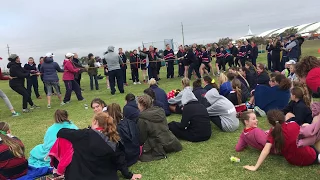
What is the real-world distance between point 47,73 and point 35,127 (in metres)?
3.14

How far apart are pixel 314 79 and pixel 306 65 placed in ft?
0.90

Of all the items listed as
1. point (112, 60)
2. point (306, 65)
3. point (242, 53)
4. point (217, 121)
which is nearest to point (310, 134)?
point (306, 65)

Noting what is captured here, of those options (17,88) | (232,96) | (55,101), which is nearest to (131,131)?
(232,96)

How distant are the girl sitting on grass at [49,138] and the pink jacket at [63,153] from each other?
1061mm

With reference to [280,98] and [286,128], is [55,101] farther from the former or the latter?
[286,128]

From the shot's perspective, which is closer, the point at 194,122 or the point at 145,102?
the point at 145,102

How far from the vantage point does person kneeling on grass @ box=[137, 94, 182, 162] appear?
4.97 meters

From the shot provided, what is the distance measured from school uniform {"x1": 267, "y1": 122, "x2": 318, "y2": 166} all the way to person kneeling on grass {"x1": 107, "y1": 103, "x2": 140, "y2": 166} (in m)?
2.16

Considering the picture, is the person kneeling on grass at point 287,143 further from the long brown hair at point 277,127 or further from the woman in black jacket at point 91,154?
the woman in black jacket at point 91,154

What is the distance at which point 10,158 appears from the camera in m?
4.18

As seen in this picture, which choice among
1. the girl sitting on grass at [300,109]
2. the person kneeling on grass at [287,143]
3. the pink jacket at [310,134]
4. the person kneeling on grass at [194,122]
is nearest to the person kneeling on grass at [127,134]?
the person kneeling on grass at [194,122]

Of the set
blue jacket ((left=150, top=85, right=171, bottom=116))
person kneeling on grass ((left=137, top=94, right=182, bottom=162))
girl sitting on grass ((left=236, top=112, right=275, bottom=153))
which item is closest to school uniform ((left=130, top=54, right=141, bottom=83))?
blue jacket ((left=150, top=85, right=171, bottom=116))

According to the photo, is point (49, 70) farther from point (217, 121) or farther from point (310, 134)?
point (310, 134)

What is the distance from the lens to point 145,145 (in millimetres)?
5074
